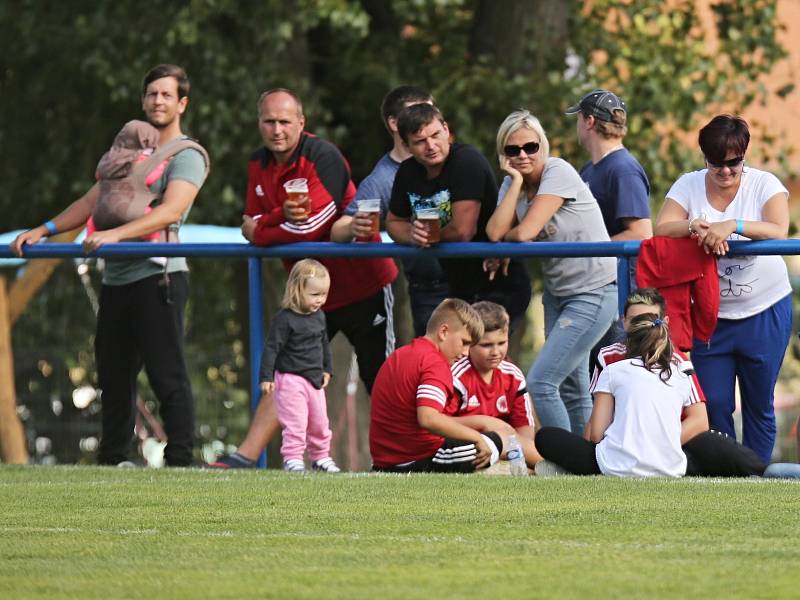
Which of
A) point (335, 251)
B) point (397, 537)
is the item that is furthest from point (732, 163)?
point (397, 537)

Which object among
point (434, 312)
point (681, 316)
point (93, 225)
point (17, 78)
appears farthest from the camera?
point (17, 78)

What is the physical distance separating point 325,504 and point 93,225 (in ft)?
9.97

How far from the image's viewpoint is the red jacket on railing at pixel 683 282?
27.0 feet

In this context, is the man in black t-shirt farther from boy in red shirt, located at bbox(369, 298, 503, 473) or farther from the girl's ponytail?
the girl's ponytail

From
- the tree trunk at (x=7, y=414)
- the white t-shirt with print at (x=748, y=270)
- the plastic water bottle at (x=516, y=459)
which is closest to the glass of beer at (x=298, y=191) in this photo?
the plastic water bottle at (x=516, y=459)

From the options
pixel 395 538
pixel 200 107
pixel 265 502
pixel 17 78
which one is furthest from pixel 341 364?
pixel 395 538

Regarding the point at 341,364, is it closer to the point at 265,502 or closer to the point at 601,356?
the point at 601,356

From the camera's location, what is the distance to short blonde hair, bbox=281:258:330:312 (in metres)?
9.08

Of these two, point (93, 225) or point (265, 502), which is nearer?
point (265, 502)

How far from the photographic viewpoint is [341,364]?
15.8m

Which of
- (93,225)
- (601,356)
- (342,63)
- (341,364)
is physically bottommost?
(341,364)

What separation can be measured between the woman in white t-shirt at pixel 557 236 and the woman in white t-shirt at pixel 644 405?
0.43 meters

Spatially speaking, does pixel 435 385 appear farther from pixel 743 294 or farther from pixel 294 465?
pixel 743 294

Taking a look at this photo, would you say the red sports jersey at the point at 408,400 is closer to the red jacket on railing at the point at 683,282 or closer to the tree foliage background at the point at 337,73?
the red jacket on railing at the point at 683,282
